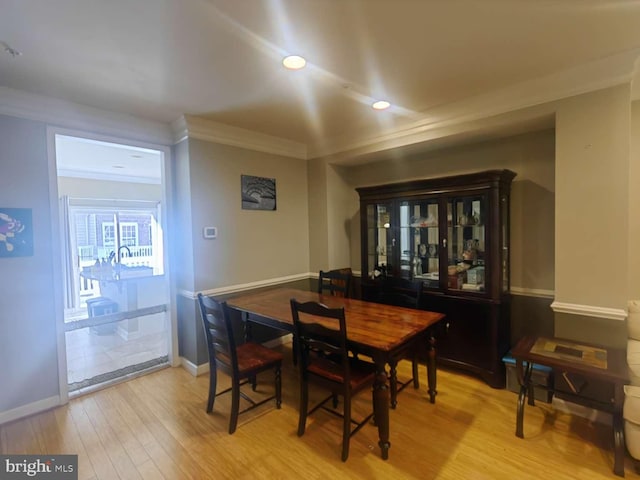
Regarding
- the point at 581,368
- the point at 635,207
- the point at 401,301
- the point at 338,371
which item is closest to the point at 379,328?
the point at 338,371

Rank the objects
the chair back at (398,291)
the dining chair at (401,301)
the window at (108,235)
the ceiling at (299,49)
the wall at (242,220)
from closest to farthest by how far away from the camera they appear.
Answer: the ceiling at (299,49) < the dining chair at (401,301) < the chair back at (398,291) < the wall at (242,220) < the window at (108,235)

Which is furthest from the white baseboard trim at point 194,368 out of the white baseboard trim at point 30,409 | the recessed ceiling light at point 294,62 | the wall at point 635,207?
the wall at point 635,207

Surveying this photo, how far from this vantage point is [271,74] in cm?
224

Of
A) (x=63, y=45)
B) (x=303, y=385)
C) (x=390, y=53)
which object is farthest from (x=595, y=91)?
(x=63, y=45)

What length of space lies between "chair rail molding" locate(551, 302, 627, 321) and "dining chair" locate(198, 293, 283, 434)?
2.21 metres

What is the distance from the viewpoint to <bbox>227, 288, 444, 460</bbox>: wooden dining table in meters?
1.92

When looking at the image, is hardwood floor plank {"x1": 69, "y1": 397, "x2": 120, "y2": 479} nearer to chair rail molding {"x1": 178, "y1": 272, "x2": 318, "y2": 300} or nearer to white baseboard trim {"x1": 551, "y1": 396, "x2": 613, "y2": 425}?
chair rail molding {"x1": 178, "y1": 272, "x2": 318, "y2": 300}

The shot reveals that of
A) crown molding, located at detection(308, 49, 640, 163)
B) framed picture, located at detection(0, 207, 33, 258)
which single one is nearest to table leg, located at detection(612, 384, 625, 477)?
crown molding, located at detection(308, 49, 640, 163)

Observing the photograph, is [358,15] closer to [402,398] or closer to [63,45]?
[63,45]

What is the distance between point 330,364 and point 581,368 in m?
1.58

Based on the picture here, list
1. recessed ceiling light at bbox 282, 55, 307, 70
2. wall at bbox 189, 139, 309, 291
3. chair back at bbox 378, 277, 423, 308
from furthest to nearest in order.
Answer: wall at bbox 189, 139, 309, 291, chair back at bbox 378, 277, 423, 308, recessed ceiling light at bbox 282, 55, 307, 70

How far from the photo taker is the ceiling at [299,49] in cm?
160

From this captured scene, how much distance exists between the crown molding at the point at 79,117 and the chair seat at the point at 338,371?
8.87ft

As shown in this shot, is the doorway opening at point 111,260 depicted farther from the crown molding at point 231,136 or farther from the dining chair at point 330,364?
the dining chair at point 330,364
